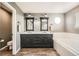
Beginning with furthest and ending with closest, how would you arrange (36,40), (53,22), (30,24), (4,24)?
(36,40), (30,24), (53,22), (4,24)

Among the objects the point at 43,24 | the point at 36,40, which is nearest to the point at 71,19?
the point at 43,24

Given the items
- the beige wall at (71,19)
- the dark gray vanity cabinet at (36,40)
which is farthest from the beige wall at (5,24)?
the beige wall at (71,19)

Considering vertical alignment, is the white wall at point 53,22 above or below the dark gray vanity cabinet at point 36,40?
above

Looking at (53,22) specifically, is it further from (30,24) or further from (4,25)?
(4,25)

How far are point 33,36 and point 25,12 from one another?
3.85 ft

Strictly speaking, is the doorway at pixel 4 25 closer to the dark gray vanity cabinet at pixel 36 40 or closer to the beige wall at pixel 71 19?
the dark gray vanity cabinet at pixel 36 40

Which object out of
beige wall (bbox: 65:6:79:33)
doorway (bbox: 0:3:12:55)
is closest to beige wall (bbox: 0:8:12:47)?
doorway (bbox: 0:3:12:55)

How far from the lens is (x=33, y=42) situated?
3752mm

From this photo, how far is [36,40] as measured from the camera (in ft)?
12.5

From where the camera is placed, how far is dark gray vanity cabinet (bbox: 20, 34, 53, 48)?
370 centimetres

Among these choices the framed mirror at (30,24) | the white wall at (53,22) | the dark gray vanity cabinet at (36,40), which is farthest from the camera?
the dark gray vanity cabinet at (36,40)

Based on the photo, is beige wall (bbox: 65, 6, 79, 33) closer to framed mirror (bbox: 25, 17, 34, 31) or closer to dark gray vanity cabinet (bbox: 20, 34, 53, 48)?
dark gray vanity cabinet (bbox: 20, 34, 53, 48)

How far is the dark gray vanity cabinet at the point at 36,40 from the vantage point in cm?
370

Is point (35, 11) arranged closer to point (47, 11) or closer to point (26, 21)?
point (47, 11)
